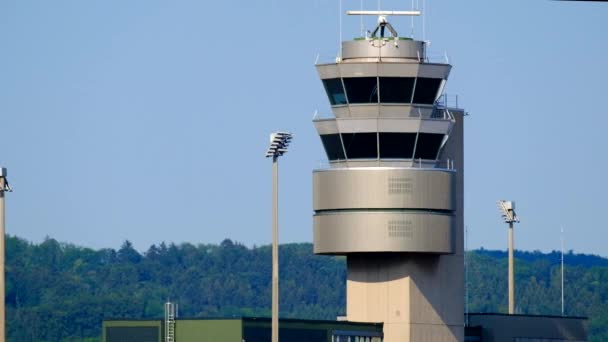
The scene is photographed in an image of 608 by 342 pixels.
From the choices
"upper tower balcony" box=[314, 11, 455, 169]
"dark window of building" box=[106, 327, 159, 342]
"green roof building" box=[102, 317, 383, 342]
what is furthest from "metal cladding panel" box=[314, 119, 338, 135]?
"dark window of building" box=[106, 327, 159, 342]

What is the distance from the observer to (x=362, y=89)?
104 m

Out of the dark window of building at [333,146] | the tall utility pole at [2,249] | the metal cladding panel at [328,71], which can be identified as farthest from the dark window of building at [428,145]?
the tall utility pole at [2,249]

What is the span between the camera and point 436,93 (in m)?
105

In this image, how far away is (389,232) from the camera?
103m

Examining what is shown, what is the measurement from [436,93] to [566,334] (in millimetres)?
18866

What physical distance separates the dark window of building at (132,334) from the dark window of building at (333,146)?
528 inches

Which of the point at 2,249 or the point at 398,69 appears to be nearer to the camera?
the point at 2,249

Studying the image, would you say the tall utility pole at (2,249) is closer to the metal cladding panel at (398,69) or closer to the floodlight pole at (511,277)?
the metal cladding panel at (398,69)

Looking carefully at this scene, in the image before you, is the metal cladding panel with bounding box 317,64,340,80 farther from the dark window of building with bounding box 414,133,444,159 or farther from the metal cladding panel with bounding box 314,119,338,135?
the dark window of building with bounding box 414,133,444,159

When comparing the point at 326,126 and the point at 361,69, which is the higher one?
the point at 361,69

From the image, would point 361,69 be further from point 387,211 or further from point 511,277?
point 511,277

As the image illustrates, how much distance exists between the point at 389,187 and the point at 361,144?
2.75 meters

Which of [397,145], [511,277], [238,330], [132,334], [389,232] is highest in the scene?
[397,145]

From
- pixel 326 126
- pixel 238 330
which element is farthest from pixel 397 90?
pixel 238 330
